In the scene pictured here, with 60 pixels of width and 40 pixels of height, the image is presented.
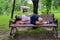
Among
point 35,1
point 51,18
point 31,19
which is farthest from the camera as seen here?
point 35,1

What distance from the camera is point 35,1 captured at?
24.6 ft

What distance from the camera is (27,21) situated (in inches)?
248

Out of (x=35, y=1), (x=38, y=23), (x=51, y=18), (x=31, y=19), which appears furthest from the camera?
(x=35, y=1)

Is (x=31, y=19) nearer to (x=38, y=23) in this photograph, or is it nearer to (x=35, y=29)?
(x=38, y=23)

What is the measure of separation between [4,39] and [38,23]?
1199mm

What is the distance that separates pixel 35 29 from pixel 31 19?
55.3 inches

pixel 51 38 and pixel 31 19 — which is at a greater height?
pixel 31 19

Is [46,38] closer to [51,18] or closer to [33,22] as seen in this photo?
[33,22]

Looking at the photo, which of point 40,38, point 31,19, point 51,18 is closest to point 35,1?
point 51,18

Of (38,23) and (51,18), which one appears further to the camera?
(51,18)

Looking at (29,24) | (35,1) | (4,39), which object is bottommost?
(4,39)

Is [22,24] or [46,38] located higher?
[22,24]

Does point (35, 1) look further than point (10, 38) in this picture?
Yes

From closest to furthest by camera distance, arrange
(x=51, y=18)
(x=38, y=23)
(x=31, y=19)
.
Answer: (x=38, y=23) < (x=31, y=19) < (x=51, y=18)
